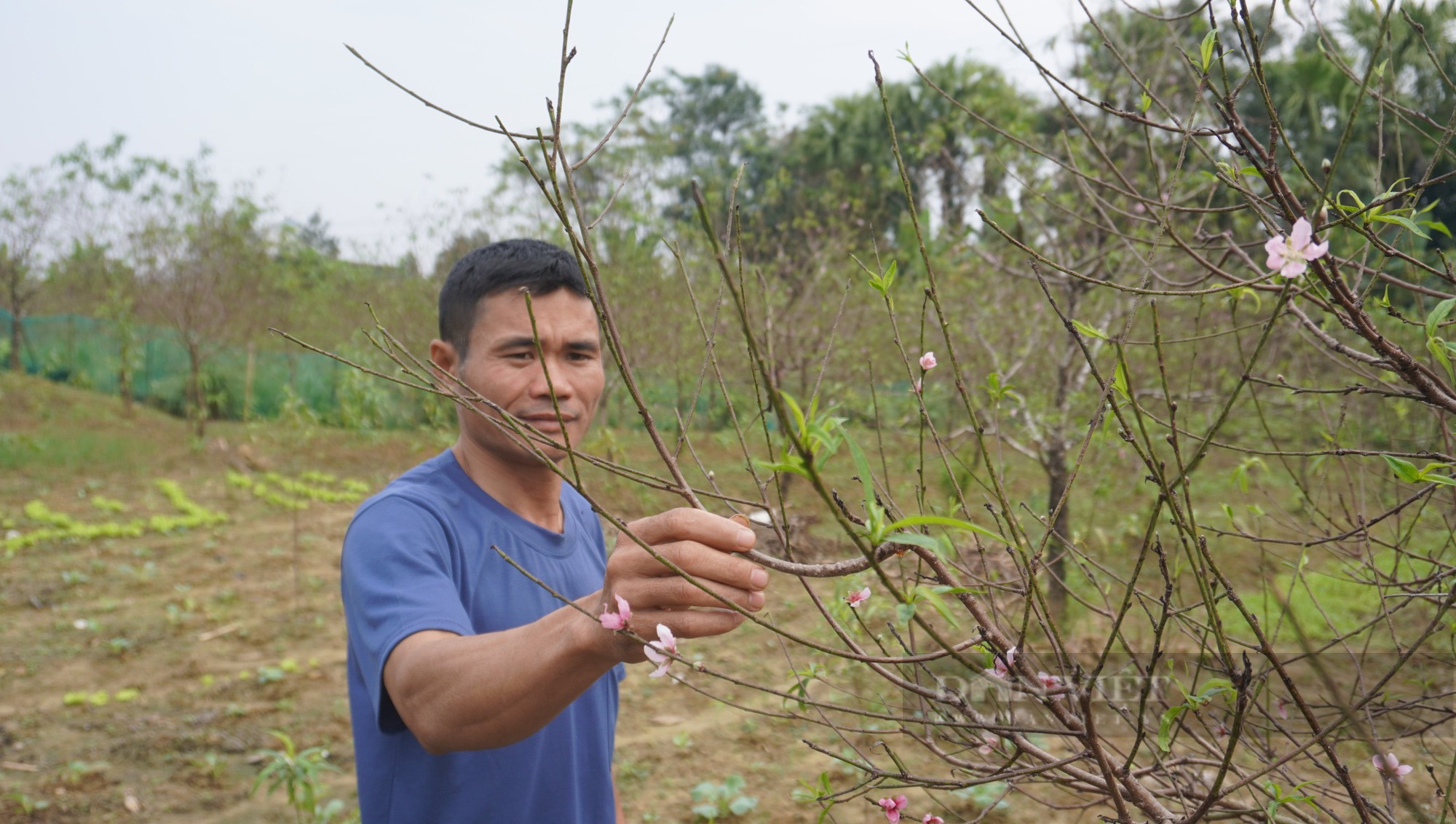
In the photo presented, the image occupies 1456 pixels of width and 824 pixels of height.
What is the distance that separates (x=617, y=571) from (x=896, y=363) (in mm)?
8885

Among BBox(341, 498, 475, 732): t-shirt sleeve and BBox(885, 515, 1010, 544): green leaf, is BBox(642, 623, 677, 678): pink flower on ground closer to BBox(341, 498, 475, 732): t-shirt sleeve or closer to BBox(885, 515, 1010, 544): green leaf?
BBox(885, 515, 1010, 544): green leaf

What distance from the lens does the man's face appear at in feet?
5.77

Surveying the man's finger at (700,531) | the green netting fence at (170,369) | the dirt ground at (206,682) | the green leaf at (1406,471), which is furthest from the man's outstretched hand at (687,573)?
the green netting fence at (170,369)

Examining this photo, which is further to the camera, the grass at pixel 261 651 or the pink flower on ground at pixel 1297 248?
the grass at pixel 261 651

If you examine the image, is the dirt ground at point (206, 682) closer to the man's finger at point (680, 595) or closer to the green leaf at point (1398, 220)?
the man's finger at point (680, 595)

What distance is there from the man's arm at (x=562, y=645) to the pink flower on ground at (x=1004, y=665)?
25 centimetres

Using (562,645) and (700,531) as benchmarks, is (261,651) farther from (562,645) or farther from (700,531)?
(700,531)

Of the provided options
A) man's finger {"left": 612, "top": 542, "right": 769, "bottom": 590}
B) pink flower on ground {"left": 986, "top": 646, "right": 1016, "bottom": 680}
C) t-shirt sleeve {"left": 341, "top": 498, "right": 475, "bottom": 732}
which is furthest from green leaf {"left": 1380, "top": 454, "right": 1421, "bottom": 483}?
t-shirt sleeve {"left": 341, "top": 498, "right": 475, "bottom": 732}

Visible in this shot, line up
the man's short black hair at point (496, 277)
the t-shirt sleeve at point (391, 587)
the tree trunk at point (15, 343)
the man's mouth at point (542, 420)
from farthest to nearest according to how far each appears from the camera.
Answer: the tree trunk at point (15, 343) → the man's short black hair at point (496, 277) → the man's mouth at point (542, 420) → the t-shirt sleeve at point (391, 587)

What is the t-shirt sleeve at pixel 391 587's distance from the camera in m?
1.37

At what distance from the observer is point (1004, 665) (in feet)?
3.05

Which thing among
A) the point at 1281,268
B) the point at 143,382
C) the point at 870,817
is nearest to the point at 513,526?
the point at 1281,268

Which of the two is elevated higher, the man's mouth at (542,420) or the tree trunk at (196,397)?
the tree trunk at (196,397)

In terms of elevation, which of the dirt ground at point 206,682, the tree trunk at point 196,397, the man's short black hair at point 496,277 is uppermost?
the tree trunk at point 196,397
